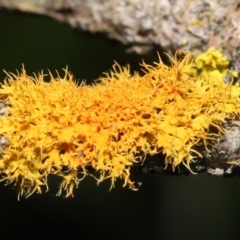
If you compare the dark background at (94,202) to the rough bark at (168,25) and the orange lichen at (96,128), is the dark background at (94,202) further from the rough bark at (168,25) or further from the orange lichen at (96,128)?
the orange lichen at (96,128)

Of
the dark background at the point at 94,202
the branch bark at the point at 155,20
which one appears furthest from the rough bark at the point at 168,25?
the dark background at the point at 94,202

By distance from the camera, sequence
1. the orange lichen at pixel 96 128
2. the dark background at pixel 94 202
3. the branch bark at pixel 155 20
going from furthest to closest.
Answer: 1. the dark background at pixel 94 202
2. the branch bark at pixel 155 20
3. the orange lichen at pixel 96 128

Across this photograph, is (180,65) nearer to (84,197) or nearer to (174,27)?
(174,27)

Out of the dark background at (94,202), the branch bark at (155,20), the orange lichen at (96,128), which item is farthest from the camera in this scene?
the dark background at (94,202)

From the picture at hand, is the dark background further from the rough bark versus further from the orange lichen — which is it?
the orange lichen

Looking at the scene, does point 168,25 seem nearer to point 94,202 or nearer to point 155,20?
point 155,20

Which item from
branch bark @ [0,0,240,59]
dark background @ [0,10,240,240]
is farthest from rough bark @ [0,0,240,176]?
dark background @ [0,10,240,240]

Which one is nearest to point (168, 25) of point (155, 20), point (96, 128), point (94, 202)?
point (155, 20)
